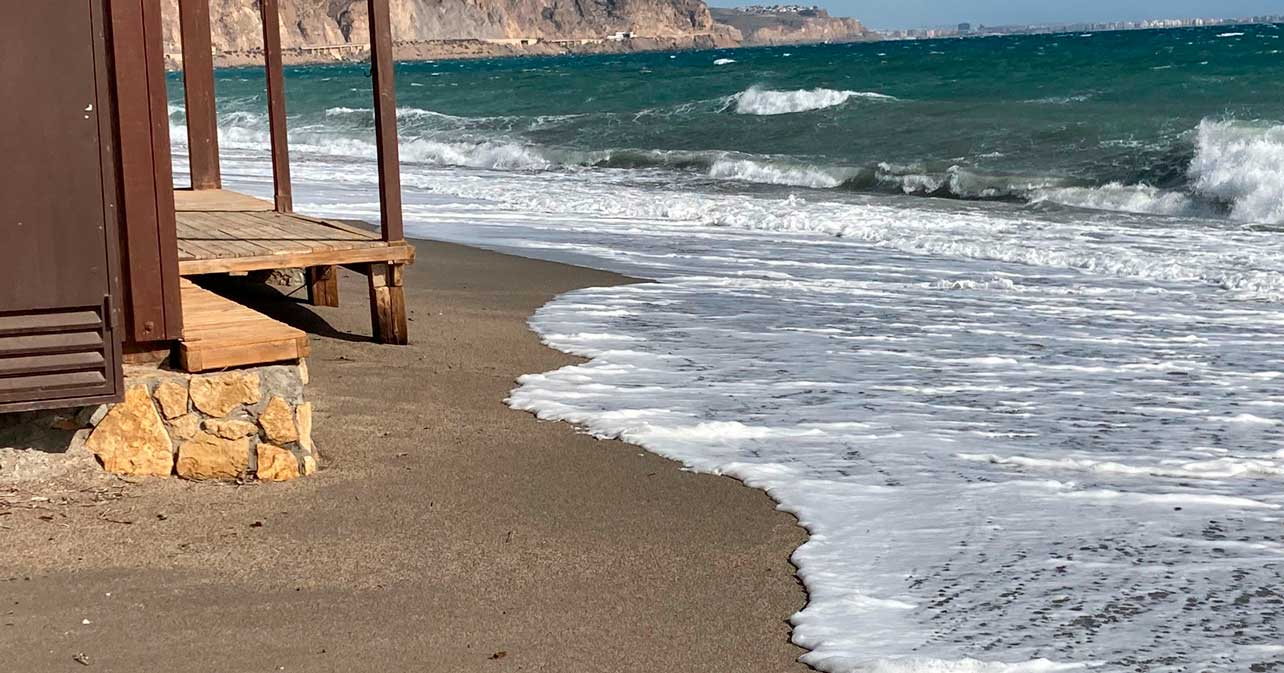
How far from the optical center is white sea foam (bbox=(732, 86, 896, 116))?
113 ft

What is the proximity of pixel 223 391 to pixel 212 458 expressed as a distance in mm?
237

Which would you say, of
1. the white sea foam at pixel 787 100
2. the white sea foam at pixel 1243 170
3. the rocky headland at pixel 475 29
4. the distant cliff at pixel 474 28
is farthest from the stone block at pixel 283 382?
the distant cliff at pixel 474 28

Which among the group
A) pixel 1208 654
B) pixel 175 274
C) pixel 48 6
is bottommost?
pixel 1208 654

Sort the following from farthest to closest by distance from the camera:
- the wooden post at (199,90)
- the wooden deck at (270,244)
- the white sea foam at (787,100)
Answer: the white sea foam at (787,100) → the wooden post at (199,90) → the wooden deck at (270,244)

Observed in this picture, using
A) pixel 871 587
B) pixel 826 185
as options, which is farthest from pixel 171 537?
pixel 826 185

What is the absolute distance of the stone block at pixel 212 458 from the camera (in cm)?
473

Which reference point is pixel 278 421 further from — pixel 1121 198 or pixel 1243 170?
pixel 1121 198

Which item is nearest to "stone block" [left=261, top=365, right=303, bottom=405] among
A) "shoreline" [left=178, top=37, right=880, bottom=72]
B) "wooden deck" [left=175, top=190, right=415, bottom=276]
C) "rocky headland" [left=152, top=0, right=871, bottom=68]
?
"wooden deck" [left=175, top=190, right=415, bottom=276]

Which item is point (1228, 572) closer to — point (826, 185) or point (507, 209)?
point (507, 209)

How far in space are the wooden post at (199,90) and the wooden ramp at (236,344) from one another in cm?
456

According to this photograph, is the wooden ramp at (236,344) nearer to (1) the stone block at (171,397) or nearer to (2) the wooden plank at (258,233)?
(1) the stone block at (171,397)

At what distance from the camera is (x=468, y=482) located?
16.0ft

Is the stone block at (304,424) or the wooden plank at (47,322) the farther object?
A: the stone block at (304,424)

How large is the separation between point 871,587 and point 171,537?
2.09m
